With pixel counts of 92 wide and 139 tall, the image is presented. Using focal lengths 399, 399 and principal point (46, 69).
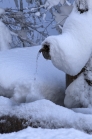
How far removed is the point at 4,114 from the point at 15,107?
109 millimetres

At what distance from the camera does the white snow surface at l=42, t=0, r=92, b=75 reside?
321 cm

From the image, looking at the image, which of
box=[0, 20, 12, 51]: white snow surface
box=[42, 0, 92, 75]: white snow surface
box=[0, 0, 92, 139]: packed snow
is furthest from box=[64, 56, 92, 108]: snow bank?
box=[0, 20, 12, 51]: white snow surface

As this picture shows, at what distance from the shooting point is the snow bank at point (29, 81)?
11.7 feet

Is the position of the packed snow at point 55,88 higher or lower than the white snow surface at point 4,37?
higher

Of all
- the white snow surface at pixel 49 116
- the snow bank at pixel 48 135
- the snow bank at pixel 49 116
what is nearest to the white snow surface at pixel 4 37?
the white snow surface at pixel 49 116

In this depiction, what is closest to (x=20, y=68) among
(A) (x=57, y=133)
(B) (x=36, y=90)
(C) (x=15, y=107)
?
(B) (x=36, y=90)

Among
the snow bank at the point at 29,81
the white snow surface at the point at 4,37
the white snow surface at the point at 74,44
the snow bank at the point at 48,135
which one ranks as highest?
the white snow surface at the point at 74,44

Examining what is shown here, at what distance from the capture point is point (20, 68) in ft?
12.7

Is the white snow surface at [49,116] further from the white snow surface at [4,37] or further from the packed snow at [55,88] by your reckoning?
the white snow surface at [4,37]

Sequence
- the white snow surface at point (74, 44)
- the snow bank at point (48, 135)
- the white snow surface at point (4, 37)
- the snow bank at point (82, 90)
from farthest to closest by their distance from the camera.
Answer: the white snow surface at point (4, 37), the snow bank at point (82, 90), the white snow surface at point (74, 44), the snow bank at point (48, 135)

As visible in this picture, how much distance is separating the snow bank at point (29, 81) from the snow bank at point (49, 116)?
26cm

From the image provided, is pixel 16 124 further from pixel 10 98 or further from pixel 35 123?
pixel 10 98

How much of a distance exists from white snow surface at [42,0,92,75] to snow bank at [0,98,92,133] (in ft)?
1.16

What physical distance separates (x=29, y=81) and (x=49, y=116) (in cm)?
59
